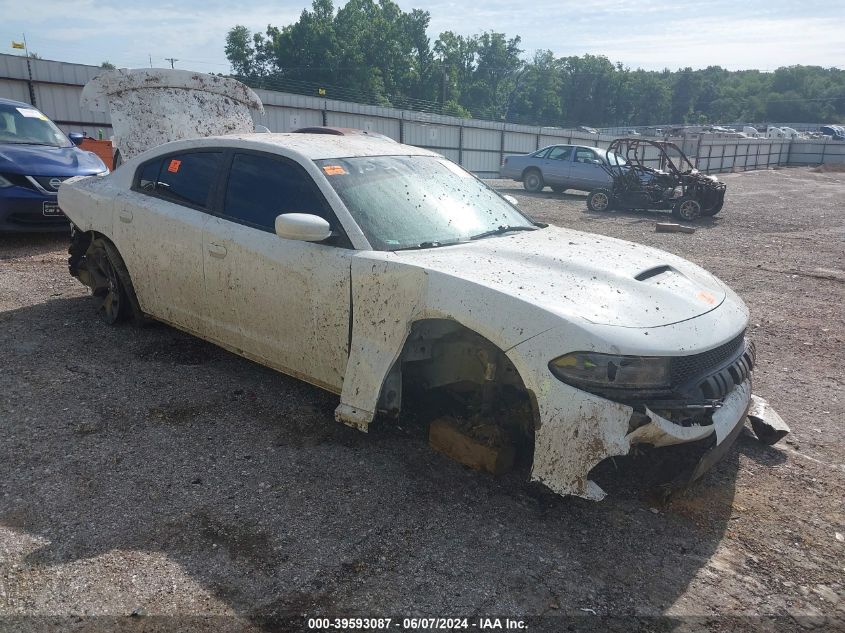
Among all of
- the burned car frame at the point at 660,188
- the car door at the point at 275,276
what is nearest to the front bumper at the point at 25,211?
the car door at the point at 275,276

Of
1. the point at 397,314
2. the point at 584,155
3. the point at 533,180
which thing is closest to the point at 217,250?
the point at 397,314

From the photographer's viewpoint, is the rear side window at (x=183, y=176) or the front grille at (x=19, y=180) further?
the front grille at (x=19, y=180)

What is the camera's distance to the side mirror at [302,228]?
11.0 ft

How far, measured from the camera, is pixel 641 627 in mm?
2352

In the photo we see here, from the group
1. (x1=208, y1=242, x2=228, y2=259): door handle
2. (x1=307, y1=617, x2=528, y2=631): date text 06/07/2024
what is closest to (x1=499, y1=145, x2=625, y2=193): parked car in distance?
(x1=208, y1=242, x2=228, y2=259): door handle

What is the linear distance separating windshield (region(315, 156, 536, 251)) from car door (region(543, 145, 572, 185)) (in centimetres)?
1509

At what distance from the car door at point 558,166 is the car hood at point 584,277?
15.5 metres

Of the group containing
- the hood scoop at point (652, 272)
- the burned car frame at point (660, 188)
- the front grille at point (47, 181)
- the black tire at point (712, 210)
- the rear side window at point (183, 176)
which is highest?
the rear side window at point (183, 176)

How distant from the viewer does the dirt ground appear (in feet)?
7.99

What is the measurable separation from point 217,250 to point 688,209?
13.0 m

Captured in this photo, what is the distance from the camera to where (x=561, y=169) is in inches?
736

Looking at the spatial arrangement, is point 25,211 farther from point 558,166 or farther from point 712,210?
point 558,166

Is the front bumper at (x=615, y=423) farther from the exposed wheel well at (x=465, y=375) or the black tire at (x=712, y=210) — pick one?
the black tire at (x=712, y=210)

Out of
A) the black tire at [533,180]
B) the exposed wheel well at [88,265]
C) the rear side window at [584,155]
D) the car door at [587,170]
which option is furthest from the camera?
the black tire at [533,180]
